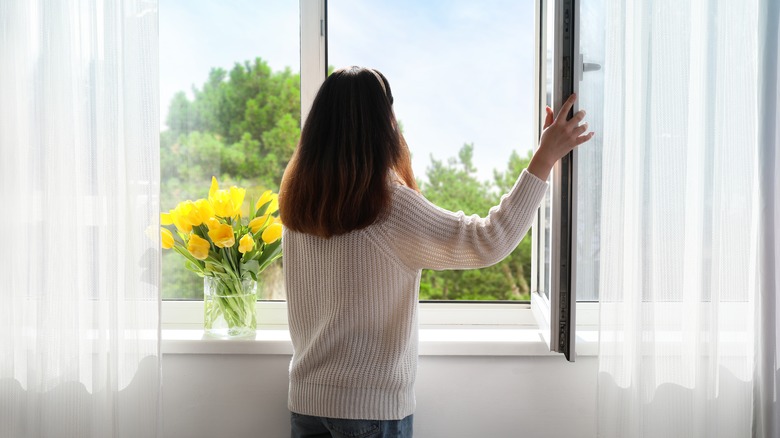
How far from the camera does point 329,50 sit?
1859mm

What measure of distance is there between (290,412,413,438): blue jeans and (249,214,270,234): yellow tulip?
19.5 inches

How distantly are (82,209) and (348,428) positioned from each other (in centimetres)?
77

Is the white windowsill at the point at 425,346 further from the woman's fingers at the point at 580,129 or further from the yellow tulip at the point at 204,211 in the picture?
the woman's fingers at the point at 580,129

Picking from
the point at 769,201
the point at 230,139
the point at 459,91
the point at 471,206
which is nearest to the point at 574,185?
the point at 769,201

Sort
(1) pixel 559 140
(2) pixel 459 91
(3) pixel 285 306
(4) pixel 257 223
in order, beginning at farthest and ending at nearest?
1. (2) pixel 459 91
2. (3) pixel 285 306
3. (4) pixel 257 223
4. (1) pixel 559 140

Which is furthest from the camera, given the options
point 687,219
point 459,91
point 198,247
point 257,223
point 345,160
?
point 459,91

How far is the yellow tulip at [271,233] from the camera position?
162 centimetres

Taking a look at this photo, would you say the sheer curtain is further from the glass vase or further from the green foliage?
the green foliage

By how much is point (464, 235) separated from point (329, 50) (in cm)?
87

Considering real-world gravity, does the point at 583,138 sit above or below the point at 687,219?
above

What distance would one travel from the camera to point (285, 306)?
6.06 ft

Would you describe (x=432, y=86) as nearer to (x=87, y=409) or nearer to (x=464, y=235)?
(x=464, y=235)

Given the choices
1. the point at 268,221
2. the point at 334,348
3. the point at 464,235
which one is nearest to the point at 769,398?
the point at 464,235

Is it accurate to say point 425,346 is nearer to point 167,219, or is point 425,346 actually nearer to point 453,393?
point 453,393
